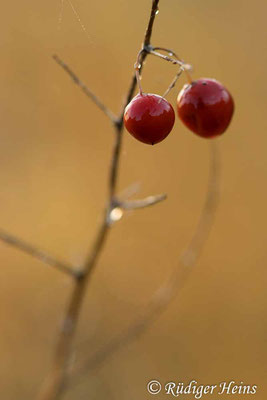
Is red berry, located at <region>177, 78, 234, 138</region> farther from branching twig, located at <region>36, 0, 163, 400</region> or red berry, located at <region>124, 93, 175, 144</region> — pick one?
branching twig, located at <region>36, 0, 163, 400</region>

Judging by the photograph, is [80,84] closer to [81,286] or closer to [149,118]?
[149,118]

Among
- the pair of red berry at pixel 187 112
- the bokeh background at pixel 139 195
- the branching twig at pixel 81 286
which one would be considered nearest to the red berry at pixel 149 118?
the pair of red berry at pixel 187 112

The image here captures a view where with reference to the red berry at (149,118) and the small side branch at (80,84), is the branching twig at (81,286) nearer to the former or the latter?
the small side branch at (80,84)

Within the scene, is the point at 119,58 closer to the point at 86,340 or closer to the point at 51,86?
the point at 51,86

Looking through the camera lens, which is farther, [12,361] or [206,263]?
[206,263]

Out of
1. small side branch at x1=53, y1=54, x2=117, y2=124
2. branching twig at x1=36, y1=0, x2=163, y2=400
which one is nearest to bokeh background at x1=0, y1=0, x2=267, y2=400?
branching twig at x1=36, y1=0, x2=163, y2=400

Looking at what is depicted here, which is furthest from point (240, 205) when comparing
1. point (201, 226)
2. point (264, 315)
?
point (264, 315)
